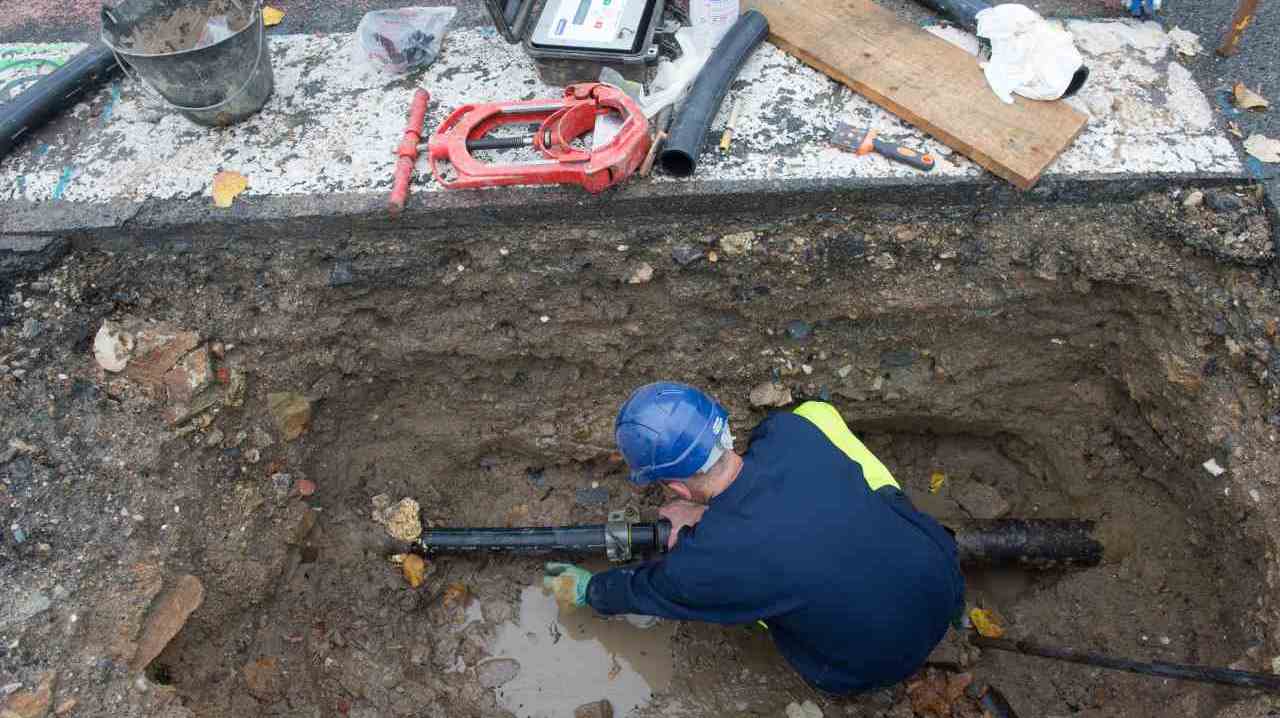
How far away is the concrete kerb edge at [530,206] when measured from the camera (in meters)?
2.79

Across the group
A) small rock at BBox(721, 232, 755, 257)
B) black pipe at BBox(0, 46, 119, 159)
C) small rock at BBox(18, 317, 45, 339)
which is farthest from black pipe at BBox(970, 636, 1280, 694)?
black pipe at BBox(0, 46, 119, 159)

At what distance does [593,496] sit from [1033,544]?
176cm

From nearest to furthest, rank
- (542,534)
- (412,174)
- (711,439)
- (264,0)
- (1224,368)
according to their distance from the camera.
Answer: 1. (711,439)
2. (1224,368)
3. (412,174)
4. (542,534)
5. (264,0)

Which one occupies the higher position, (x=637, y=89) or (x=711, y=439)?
(x=637, y=89)

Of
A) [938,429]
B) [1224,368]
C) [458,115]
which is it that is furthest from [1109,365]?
[458,115]

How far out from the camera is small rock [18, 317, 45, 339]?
283cm

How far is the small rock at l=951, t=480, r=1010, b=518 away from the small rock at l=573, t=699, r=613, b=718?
169 centimetres

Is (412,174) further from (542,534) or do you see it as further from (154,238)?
(542,534)

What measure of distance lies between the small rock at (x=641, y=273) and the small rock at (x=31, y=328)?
212cm

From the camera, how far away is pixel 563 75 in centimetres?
311

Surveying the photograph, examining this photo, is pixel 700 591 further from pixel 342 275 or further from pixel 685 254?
pixel 342 275

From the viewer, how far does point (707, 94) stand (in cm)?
288

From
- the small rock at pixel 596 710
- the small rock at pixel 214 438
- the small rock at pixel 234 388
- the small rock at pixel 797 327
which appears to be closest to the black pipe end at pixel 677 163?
the small rock at pixel 797 327

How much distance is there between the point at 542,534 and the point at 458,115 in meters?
1.67
